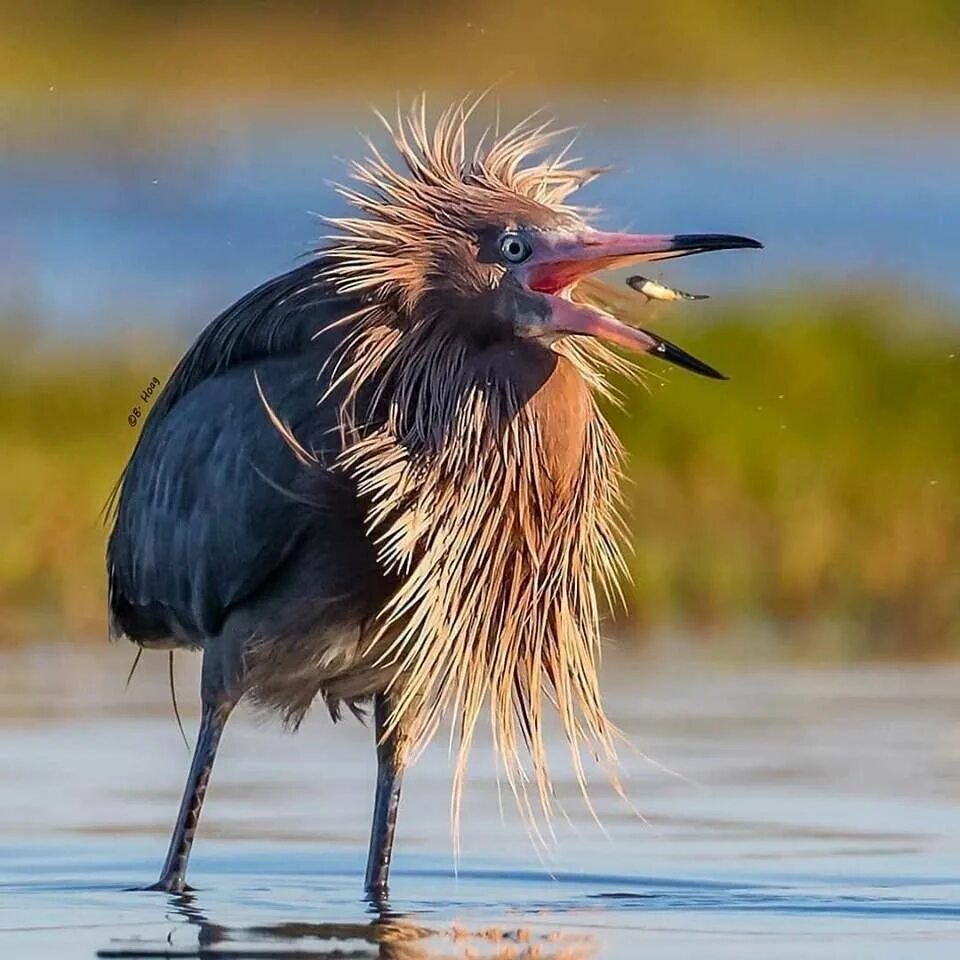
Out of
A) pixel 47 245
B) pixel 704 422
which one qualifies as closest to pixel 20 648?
pixel 704 422

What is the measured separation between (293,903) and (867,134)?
23.7 m

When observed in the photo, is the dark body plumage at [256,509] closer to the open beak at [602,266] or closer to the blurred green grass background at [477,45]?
the open beak at [602,266]

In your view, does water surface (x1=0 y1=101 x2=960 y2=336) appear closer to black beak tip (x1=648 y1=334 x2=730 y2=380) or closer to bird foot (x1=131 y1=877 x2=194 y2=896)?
bird foot (x1=131 y1=877 x2=194 y2=896)

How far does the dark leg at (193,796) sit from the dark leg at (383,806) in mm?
393

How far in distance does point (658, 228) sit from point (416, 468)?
15.8 metres

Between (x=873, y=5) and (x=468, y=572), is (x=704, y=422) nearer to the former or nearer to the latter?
(x=468, y=572)

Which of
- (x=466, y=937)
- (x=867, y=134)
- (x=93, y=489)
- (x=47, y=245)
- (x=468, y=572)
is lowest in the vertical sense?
(x=466, y=937)

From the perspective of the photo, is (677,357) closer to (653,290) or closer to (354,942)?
(653,290)

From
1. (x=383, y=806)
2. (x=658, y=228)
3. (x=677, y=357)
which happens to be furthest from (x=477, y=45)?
(x=677, y=357)

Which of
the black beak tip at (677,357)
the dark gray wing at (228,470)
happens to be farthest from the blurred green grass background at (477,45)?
the black beak tip at (677,357)

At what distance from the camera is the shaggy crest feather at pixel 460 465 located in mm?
7543

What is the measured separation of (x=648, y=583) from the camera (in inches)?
469

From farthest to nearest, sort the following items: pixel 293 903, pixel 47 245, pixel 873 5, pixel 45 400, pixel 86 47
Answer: pixel 873 5 → pixel 86 47 → pixel 47 245 → pixel 45 400 → pixel 293 903

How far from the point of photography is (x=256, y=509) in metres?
7.88
